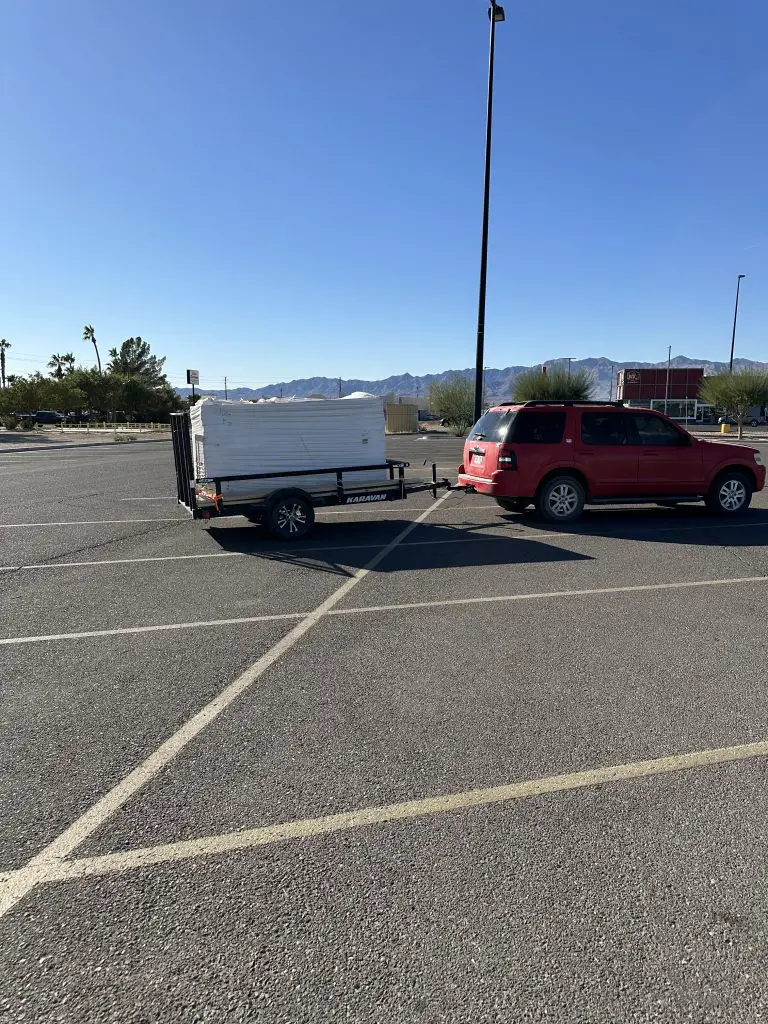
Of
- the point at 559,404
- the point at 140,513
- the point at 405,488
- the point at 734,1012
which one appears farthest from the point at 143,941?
the point at 140,513

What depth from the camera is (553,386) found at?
43625 mm

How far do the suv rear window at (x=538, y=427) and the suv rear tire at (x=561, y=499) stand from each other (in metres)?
0.65

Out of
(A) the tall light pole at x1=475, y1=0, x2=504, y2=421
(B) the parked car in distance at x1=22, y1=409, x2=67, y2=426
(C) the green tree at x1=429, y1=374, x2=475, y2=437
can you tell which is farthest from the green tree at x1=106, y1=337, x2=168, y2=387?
(A) the tall light pole at x1=475, y1=0, x2=504, y2=421

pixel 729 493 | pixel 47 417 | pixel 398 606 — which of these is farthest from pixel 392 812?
pixel 47 417

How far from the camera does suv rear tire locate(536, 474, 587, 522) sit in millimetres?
10320

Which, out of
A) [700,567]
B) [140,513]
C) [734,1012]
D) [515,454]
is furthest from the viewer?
[140,513]

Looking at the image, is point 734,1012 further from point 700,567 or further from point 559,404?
point 559,404

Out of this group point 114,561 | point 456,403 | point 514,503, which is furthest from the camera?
point 456,403

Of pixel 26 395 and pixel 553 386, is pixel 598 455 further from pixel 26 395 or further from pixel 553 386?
pixel 26 395

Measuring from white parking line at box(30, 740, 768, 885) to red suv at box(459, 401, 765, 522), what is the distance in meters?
6.79

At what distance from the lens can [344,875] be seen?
262 centimetres

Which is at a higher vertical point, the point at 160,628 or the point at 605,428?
the point at 605,428

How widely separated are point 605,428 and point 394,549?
163 inches

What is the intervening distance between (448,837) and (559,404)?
8.50 meters
